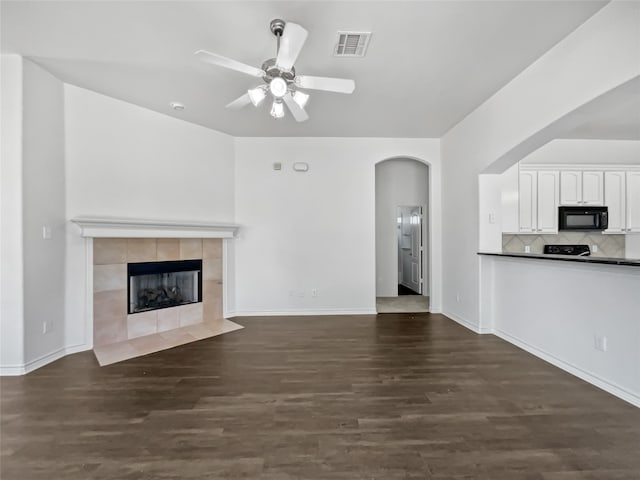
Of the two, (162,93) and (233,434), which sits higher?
(162,93)

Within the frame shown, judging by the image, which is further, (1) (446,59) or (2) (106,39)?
(1) (446,59)

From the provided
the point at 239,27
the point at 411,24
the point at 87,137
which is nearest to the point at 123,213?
the point at 87,137

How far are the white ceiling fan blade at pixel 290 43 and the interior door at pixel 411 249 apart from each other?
5.17 m

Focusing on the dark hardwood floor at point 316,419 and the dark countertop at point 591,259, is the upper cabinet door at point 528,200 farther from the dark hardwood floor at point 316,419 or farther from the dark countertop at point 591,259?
the dark hardwood floor at point 316,419

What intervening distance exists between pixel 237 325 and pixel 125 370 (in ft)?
5.35

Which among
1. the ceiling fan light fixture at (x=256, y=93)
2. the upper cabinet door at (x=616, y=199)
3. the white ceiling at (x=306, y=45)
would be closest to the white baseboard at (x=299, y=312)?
the white ceiling at (x=306, y=45)

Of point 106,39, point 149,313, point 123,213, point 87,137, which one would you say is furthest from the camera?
point 149,313

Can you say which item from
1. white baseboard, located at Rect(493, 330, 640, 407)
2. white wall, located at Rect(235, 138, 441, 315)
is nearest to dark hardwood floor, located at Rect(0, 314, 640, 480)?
white baseboard, located at Rect(493, 330, 640, 407)

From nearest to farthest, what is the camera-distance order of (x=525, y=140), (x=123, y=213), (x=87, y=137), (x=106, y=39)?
(x=106, y=39) → (x=525, y=140) → (x=87, y=137) → (x=123, y=213)

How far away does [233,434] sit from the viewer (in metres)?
1.92

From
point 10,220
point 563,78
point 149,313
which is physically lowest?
point 149,313

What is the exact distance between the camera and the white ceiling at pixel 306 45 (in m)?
2.17

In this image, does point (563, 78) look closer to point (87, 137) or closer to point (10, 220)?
point (87, 137)

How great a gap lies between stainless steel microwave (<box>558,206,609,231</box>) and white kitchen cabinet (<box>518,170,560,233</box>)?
11cm
